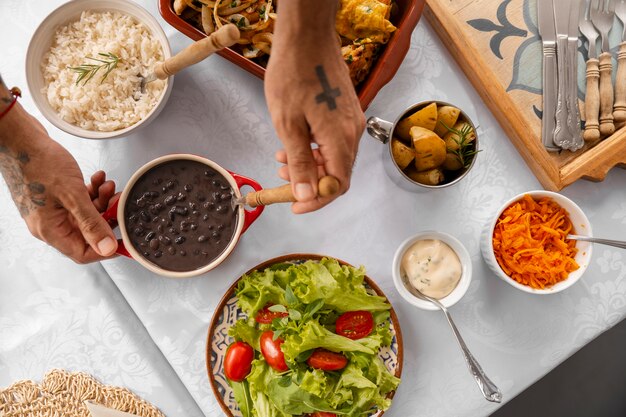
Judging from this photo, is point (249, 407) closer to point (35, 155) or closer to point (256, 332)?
point (256, 332)

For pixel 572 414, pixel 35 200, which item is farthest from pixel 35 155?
pixel 572 414

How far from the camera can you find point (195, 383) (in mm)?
1345

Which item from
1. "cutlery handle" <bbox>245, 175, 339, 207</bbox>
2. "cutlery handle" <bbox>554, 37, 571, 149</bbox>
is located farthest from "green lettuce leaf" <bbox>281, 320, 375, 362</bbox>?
"cutlery handle" <bbox>554, 37, 571, 149</bbox>

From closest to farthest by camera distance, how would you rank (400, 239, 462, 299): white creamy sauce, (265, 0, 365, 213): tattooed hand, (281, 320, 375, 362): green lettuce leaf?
(265, 0, 365, 213): tattooed hand, (281, 320, 375, 362): green lettuce leaf, (400, 239, 462, 299): white creamy sauce

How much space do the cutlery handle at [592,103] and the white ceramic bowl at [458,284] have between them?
17.7 inches

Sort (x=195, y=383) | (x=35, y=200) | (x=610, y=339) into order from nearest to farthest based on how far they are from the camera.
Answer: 1. (x=35, y=200)
2. (x=195, y=383)
3. (x=610, y=339)

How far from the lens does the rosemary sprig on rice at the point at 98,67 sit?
48.0 inches

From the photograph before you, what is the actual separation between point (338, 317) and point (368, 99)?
0.52 meters

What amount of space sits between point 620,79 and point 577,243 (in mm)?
443

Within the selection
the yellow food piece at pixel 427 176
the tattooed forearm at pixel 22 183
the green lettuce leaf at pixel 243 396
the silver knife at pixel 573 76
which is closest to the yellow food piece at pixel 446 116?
the yellow food piece at pixel 427 176

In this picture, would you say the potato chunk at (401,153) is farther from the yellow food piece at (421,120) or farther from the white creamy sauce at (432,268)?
the white creamy sauce at (432,268)

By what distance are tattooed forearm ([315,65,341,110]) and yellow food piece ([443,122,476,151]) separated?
39cm

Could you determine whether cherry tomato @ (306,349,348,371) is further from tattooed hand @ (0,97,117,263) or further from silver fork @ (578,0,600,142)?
silver fork @ (578,0,600,142)

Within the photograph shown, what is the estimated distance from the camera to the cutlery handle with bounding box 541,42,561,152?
1337 mm
